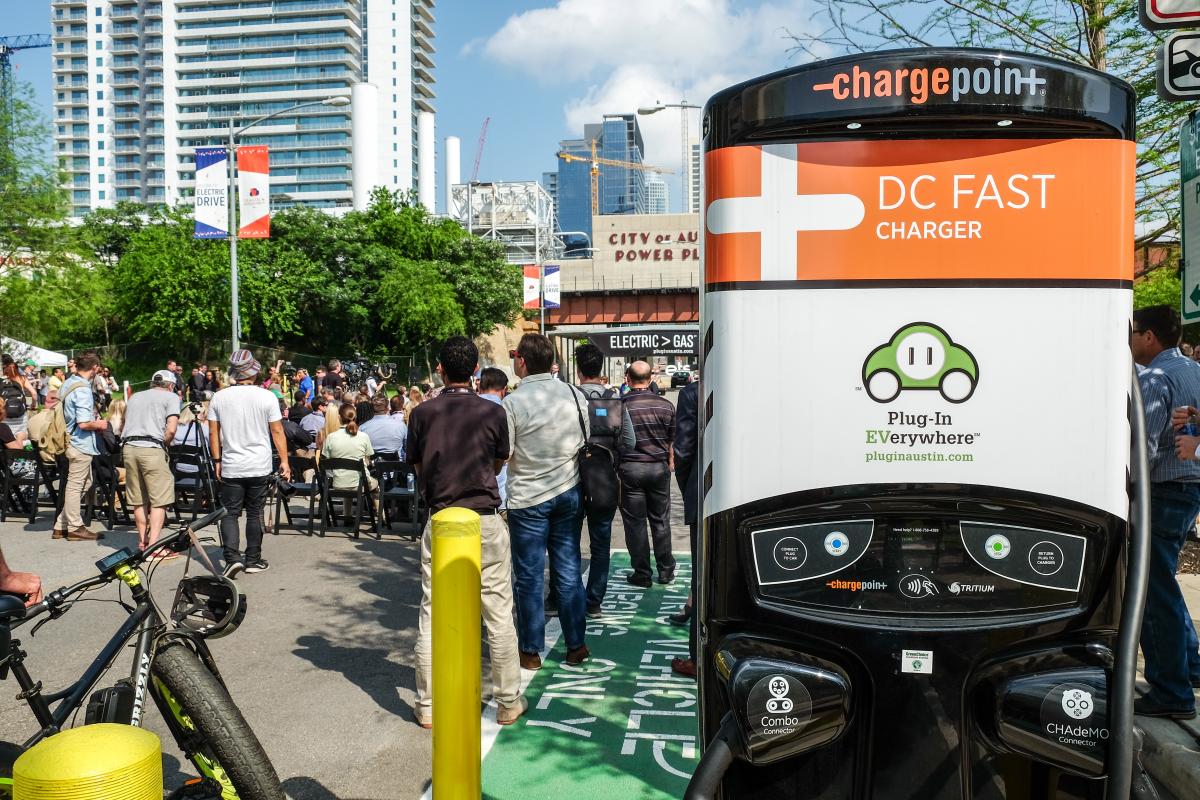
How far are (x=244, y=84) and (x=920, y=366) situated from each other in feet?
466

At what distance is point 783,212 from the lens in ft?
9.93

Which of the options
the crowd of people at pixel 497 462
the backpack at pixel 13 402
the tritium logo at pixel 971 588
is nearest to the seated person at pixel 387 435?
the crowd of people at pixel 497 462

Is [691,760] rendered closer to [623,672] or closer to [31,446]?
[623,672]

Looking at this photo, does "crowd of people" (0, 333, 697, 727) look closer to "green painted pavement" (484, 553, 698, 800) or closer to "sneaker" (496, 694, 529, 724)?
"sneaker" (496, 694, 529, 724)

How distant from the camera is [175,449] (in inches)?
421

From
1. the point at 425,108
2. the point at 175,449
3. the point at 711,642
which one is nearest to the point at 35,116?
the point at 175,449

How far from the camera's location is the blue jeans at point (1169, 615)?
4.80 meters

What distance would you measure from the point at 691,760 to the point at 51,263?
29.9 m

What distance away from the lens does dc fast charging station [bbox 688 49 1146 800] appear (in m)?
2.95

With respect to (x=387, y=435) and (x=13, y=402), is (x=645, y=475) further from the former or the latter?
(x=13, y=402)

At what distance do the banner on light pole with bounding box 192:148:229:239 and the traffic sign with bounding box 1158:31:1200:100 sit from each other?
703 inches

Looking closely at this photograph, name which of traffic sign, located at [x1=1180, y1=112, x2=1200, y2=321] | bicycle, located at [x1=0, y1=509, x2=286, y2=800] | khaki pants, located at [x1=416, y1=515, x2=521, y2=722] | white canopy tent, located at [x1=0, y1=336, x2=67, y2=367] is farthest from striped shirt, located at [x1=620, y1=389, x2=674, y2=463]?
white canopy tent, located at [x1=0, y1=336, x2=67, y2=367]

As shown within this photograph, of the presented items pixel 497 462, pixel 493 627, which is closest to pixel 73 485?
pixel 497 462

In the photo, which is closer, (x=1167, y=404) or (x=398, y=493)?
(x=1167, y=404)
